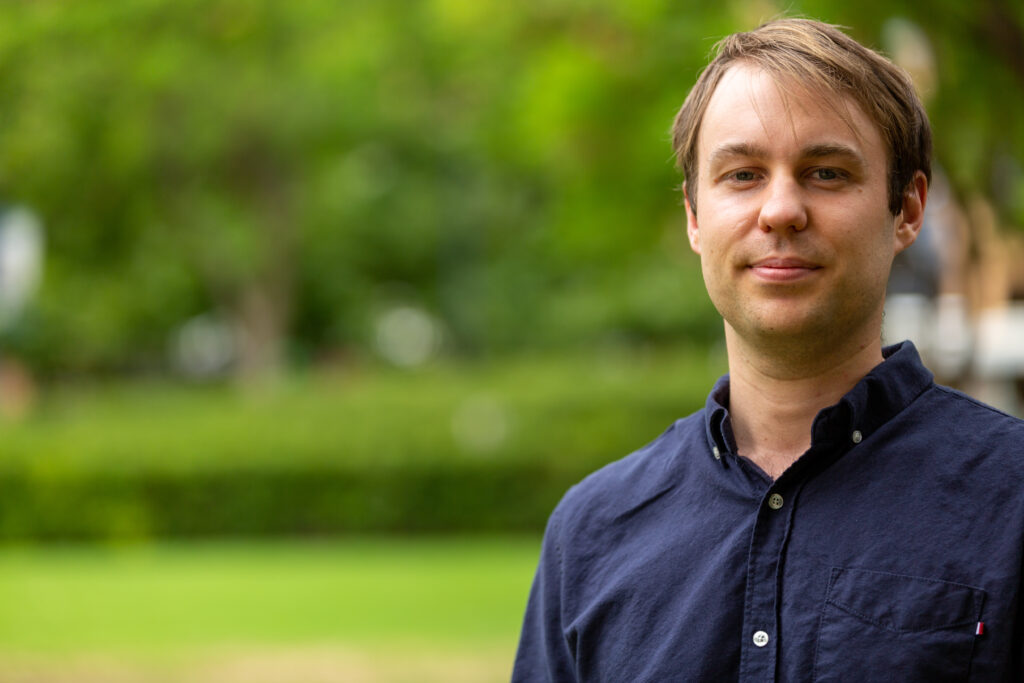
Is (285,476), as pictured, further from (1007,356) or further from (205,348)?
(205,348)

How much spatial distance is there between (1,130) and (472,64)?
727 centimetres

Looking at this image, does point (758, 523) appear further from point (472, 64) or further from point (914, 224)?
point (472, 64)

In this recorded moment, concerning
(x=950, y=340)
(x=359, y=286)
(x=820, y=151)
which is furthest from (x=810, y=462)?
(x=359, y=286)

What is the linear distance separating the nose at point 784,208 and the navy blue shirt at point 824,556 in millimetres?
287

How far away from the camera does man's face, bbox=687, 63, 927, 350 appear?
6.68 ft

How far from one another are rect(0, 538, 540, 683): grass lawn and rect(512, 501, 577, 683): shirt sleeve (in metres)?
6.69

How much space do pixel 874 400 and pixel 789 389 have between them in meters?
0.14

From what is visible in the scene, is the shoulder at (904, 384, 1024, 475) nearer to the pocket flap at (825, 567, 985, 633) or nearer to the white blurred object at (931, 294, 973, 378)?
the pocket flap at (825, 567, 985, 633)

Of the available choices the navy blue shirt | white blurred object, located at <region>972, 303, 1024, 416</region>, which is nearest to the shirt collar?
the navy blue shirt

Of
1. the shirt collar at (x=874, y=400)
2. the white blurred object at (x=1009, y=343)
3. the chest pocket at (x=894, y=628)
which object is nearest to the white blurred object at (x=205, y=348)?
the white blurred object at (x=1009, y=343)

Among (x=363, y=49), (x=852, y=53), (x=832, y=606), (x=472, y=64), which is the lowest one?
(x=832, y=606)

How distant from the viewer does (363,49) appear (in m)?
10.1

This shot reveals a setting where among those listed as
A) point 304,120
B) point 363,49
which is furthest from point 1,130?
point 304,120

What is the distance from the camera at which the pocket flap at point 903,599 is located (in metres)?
1.85
